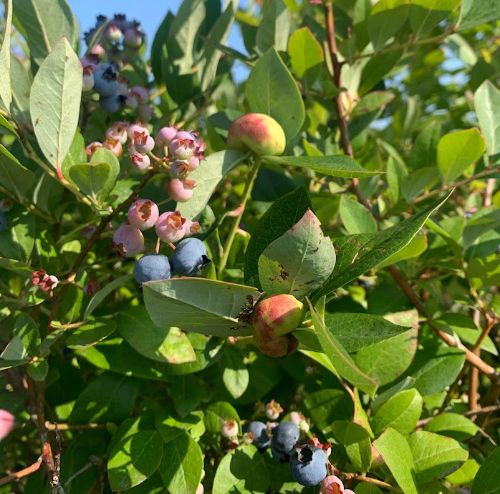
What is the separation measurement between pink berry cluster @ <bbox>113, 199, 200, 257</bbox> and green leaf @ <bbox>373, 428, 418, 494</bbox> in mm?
414

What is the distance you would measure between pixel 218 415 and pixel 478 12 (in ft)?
3.18

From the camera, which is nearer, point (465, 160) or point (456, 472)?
point (456, 472)

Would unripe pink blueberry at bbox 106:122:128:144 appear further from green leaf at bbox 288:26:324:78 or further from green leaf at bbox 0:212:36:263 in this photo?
green leaf at bbox 288:26:324:78

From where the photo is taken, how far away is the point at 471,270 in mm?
1143

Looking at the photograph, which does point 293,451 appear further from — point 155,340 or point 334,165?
point 334,165

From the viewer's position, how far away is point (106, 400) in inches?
41.7

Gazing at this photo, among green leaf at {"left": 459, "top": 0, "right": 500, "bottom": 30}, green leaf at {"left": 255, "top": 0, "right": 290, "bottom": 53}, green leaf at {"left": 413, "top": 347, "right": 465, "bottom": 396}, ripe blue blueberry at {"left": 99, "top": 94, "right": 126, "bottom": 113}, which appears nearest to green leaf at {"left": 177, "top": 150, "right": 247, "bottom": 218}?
ripe blue blueberry at {"left": 99, "top": 94, "right": 126, "bottom": 113}

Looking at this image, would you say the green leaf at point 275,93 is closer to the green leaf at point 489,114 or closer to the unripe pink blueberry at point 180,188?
the unripe pink blueberry at point 180,188

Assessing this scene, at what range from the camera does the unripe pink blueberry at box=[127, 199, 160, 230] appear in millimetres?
876

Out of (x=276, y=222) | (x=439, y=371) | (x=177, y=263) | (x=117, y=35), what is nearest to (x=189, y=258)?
(x=177, y=263)

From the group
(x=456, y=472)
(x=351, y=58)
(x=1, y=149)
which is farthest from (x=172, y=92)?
(x=456, y=472)

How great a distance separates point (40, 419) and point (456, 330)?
80 centimetres

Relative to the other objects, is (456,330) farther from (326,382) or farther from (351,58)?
(351,58)

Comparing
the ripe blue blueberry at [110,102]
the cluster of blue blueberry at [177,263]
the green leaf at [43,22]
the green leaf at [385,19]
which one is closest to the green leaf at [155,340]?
the cluster of blue blueberry at [177,263]
